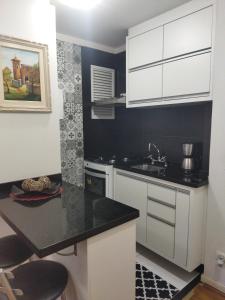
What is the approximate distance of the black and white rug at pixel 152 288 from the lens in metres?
1.79

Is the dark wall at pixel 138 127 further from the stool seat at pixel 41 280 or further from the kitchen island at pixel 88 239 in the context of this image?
the stool seat at pixel 41 280

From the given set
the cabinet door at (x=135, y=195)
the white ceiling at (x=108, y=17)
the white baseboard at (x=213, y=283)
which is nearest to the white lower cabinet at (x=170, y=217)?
the cabinet door at (x=135, y=195)

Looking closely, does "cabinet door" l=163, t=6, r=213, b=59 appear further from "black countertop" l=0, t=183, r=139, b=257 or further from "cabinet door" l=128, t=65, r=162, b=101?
"black countertop" l=0, t=183, r=139, b=257

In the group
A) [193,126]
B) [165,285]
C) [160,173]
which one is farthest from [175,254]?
[193,126]

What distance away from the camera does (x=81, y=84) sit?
2875mm

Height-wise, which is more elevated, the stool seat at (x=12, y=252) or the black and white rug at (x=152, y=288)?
the stool seat at (x=12, y=252)

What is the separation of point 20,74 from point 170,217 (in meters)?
1.71

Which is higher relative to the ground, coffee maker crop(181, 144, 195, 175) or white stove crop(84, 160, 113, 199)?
coffee maker crop(181, 144, 195, 175)

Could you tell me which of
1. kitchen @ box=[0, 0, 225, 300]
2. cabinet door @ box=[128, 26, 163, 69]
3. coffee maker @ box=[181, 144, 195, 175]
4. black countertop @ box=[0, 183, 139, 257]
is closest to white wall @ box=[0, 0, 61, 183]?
kitchen @ box=[0, 0, 225, 300]

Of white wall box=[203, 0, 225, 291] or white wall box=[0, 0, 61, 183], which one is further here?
white wall box=[203, 0, 225, 291]

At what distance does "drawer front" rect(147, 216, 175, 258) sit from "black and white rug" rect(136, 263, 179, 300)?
225 mm

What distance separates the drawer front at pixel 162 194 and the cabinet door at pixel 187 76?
2.88 feet

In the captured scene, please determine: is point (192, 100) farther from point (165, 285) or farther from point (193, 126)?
point (165, 285)

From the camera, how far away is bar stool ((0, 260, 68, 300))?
98cm
